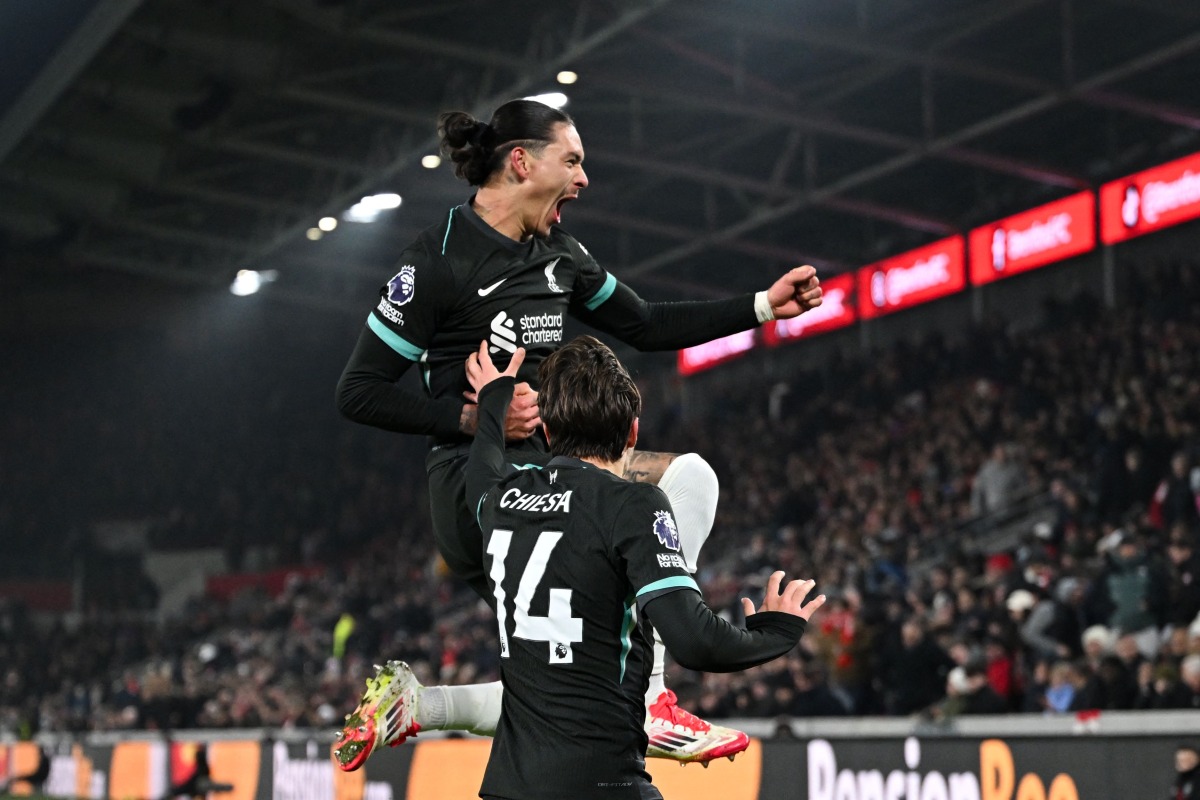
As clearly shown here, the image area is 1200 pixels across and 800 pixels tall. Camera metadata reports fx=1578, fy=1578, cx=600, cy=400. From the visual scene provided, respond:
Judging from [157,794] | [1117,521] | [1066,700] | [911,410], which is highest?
[911,410]

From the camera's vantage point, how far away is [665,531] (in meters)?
3.64

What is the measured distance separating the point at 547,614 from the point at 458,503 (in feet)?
2.82

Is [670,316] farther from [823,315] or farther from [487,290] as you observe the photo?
[823,315]

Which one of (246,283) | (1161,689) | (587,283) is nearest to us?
(587,283)

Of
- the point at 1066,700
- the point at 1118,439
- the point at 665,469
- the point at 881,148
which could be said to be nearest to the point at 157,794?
the point at 1066,700

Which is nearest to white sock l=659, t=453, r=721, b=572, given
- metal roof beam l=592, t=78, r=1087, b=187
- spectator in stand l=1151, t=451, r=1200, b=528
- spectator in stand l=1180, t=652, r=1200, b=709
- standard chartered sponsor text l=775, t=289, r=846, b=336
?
spectator in stand l=1180, t=652, r=1200, b=709

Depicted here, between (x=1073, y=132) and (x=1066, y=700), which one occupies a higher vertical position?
(x=1073, y=132)

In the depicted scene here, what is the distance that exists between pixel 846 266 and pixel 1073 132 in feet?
18.4

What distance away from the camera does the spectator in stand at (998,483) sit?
17703 millimetres

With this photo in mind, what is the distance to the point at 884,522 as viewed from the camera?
63.0ft

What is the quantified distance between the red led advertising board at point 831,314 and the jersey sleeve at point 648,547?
23228mm

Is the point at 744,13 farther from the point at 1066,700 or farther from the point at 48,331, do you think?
the point at 48,331

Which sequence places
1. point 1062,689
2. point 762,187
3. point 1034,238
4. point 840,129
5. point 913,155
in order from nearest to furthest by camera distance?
point 1062,689 → point 840,129 → point 913,155 → point 1034,238 → point 762,187

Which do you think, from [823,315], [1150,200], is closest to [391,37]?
[1150,200]
